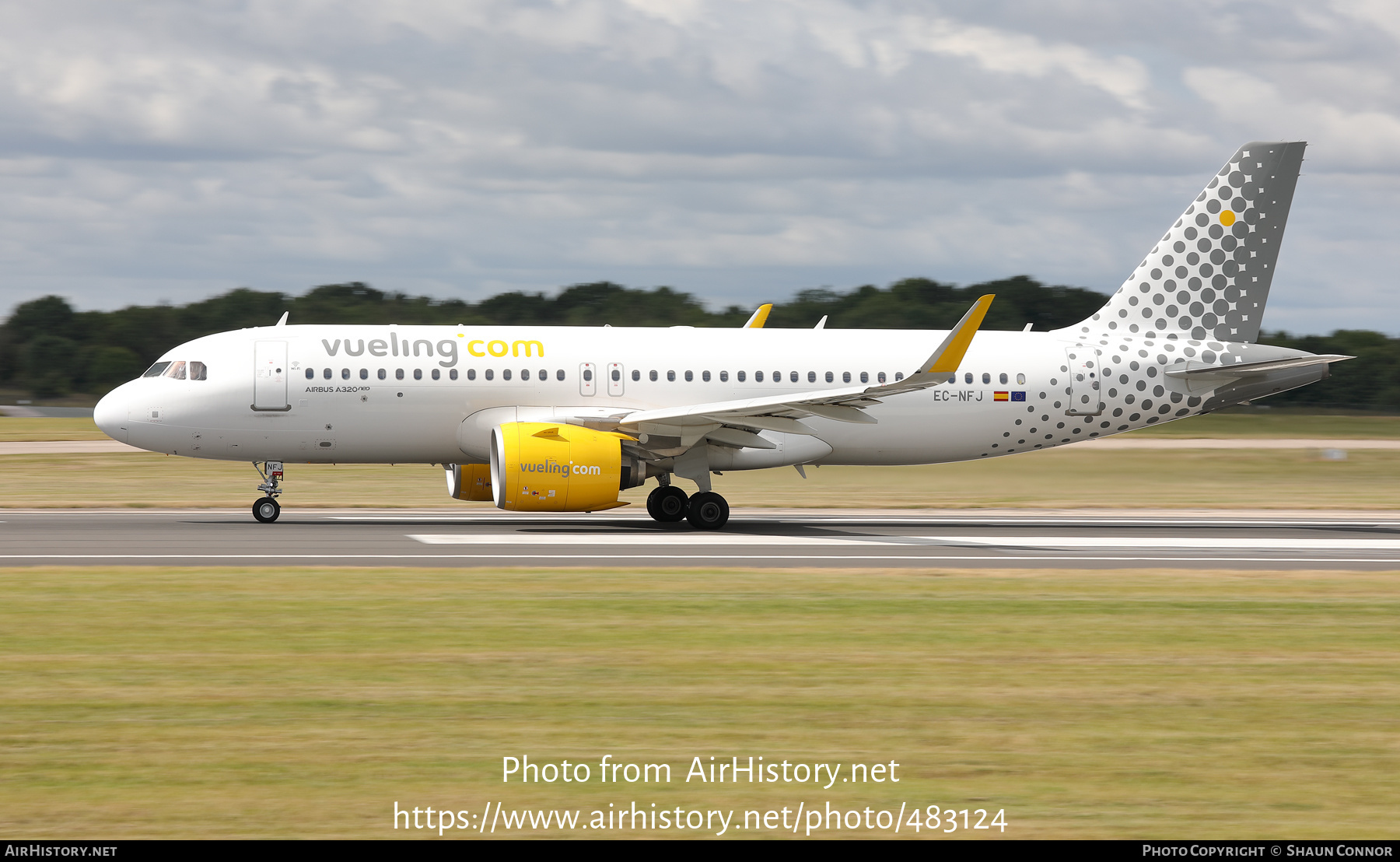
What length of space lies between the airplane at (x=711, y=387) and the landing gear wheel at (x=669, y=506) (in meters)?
0.04

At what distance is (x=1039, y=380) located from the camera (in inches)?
1058

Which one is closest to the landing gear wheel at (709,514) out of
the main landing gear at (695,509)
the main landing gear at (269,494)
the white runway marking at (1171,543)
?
the main landing gear at (695,509)

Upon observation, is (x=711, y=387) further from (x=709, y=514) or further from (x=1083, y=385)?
(x=1083, y=385)

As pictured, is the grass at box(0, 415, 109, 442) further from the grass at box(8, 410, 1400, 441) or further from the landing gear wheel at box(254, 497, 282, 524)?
the landing gear wheel at box(254, 497, 282, 524)

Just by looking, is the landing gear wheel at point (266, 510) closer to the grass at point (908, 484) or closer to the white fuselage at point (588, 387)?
the white fuselage at point (588, 387)

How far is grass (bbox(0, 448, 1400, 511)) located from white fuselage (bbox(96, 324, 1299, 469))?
366cm

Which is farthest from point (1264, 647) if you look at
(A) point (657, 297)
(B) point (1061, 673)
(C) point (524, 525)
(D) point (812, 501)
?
(A) point (657, 297)

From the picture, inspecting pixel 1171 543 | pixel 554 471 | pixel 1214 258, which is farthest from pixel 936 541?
pixel 1214 258

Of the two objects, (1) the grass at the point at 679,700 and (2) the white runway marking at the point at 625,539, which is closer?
(1) the grass at the point at 679,700

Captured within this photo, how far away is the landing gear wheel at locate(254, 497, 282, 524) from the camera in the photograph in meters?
23.9

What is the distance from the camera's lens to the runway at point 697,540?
18547mm

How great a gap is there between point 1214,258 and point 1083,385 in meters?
3.96

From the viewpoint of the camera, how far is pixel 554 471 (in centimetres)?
2228
